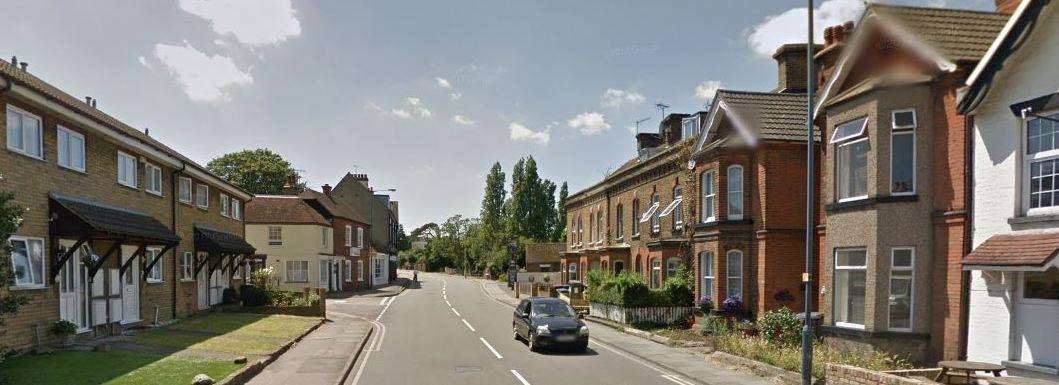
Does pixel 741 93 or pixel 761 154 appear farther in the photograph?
pixel 741 93

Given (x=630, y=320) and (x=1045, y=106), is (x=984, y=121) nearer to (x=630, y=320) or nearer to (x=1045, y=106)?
(x=1045, y=106)

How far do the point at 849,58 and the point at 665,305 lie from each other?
11.5 m

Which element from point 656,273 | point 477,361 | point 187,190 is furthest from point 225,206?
point 656,273

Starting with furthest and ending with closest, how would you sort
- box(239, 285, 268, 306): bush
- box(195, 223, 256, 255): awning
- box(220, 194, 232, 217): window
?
1. box(220, 194, 232, 217): window
2. box(239, 285, 268, 306): bush
3. box(195, 223, 256, 255): awning

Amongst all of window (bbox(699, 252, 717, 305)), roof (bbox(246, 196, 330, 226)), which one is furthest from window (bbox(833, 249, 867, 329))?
roof (bbox(246, 196, 330, 226))

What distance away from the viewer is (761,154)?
20.2 metres

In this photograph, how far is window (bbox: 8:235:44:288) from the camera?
531 inches

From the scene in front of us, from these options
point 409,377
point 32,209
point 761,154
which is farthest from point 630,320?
point 32,209

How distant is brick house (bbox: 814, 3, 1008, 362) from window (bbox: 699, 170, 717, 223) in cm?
624

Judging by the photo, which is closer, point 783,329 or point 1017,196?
point 1017,196

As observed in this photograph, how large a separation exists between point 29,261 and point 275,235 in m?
31.8

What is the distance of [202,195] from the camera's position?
87.5ft

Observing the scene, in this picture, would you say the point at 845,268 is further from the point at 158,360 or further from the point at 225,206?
the point at 225,206

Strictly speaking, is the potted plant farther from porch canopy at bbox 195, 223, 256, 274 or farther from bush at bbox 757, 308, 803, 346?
bush at bbox 757, 308, 803, 346
